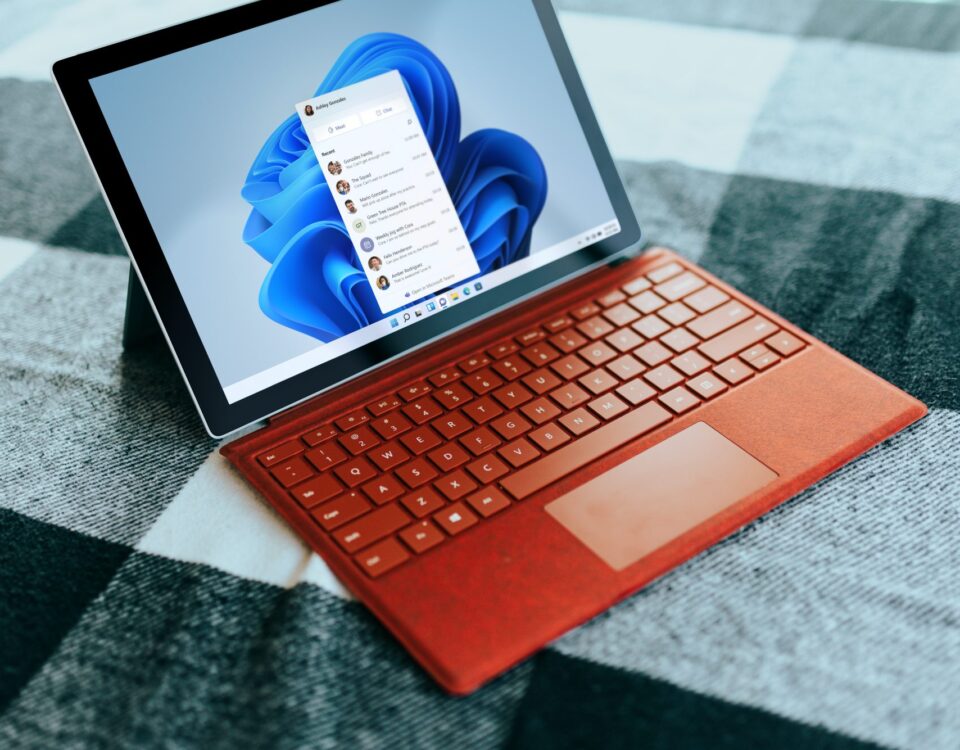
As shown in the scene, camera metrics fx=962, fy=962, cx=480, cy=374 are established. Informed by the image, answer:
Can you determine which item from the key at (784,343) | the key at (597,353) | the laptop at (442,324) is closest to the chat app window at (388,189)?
the laptop at (442,324)

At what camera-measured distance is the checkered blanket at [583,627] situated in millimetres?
476

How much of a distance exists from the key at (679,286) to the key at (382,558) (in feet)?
1.04

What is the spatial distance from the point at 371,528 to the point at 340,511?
2cm

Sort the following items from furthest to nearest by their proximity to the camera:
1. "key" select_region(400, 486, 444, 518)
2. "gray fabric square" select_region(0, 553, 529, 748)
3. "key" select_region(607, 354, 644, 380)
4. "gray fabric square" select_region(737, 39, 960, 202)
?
"gray fabric square" select_region(737, 39, 960, 202) < "key" select_region(607, 354, 644, 380) < "key" select_region(400, 486, 444, 518) < "gray fabric square" select_region(0, 553, 529, 748)

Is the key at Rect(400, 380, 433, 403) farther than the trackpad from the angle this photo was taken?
Yes

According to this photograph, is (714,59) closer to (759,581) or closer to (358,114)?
(358,114)

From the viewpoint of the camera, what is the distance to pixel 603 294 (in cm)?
75

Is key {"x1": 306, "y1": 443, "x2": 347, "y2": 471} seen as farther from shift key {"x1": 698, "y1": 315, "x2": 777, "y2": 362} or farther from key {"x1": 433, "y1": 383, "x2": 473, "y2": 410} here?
shift key {"x1": 698, "y1": 315, "x2": 777, "y2": 362}

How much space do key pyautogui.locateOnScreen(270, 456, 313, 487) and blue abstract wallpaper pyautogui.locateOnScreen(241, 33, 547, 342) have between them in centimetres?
10

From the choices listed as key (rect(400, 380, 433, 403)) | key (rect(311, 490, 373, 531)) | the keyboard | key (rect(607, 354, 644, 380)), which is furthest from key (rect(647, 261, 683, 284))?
key (rect(311, 490, 373, 531))

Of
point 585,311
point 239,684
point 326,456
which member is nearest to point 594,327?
point 585,311

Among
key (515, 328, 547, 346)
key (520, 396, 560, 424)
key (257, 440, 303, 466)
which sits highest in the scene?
key (257, 440, 303, 466)

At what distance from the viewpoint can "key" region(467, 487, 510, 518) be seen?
1.86 ft

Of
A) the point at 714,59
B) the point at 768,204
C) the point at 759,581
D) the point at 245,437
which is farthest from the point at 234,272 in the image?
the point at 714,59
